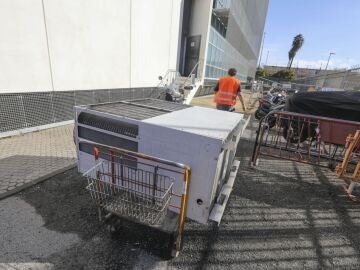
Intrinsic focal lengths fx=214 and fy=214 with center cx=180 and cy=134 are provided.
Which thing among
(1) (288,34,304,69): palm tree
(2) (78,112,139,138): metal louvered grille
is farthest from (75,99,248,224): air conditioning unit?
(1) (288,34,304,69): palm tree

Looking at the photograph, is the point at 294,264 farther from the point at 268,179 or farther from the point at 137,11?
the point at 137,11

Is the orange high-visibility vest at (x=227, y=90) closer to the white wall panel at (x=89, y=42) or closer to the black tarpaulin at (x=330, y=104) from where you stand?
the black tarpaulin at (x=330, y=104)

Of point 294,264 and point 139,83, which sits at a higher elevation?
point 139,83

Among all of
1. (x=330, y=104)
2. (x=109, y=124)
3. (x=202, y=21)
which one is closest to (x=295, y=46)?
(x=202, y=21)

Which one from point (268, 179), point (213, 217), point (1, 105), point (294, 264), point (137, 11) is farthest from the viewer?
point (137, 11)

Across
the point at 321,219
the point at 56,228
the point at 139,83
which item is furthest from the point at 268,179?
the point at 139,83

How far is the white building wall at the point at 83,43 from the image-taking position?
15.8ft

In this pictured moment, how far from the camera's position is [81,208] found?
2.81 meters

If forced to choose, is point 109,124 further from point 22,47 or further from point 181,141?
point 22,47

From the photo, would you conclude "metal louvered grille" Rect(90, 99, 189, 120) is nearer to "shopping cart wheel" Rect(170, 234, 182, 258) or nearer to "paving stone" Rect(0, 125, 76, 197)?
"shopping cart wheel" Rect(170, 234, 182, 258)

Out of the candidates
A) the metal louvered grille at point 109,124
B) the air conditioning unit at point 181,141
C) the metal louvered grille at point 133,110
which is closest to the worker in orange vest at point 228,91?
the metal louvered grille at point 133,110

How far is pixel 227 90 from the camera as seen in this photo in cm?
532

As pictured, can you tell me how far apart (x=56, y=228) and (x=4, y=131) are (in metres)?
3.72

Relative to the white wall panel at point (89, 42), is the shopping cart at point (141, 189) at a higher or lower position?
lower
